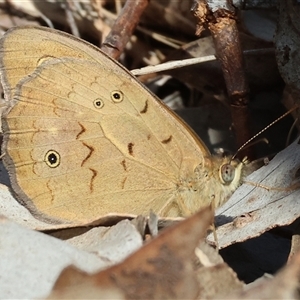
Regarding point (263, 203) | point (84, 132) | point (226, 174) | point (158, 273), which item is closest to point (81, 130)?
point (84, 132)

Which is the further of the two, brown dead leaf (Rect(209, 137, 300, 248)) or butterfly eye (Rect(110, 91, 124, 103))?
butterfly eye (Rect(110, 91, 124, 103))

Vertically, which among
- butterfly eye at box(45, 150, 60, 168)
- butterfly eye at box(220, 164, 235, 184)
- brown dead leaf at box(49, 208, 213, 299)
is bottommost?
butterfly eye at box(220, 164, 235, 184)

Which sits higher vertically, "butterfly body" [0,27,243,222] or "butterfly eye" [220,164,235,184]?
"butterfly body" [0,27,243,222]

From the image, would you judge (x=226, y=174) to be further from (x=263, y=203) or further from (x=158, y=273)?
(x=158, y=273)

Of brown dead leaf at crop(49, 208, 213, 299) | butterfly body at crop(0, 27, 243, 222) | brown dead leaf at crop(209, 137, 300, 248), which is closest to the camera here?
brown dead leaf at crop(49, 208, 213, 299)

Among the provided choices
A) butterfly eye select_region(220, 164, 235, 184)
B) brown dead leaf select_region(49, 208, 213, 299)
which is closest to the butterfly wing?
butterfly eye select_region(220, 164, 235, 184)

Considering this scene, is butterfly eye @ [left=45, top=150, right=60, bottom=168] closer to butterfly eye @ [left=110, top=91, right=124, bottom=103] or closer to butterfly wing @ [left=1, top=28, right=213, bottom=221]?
butterfly wing @ [left=1, top=28, right=213, bottom=221]

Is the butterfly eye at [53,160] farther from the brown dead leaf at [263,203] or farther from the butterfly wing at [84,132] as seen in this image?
the brown dead leaf at [263,203]

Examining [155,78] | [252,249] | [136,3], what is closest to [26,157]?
[252,249]
